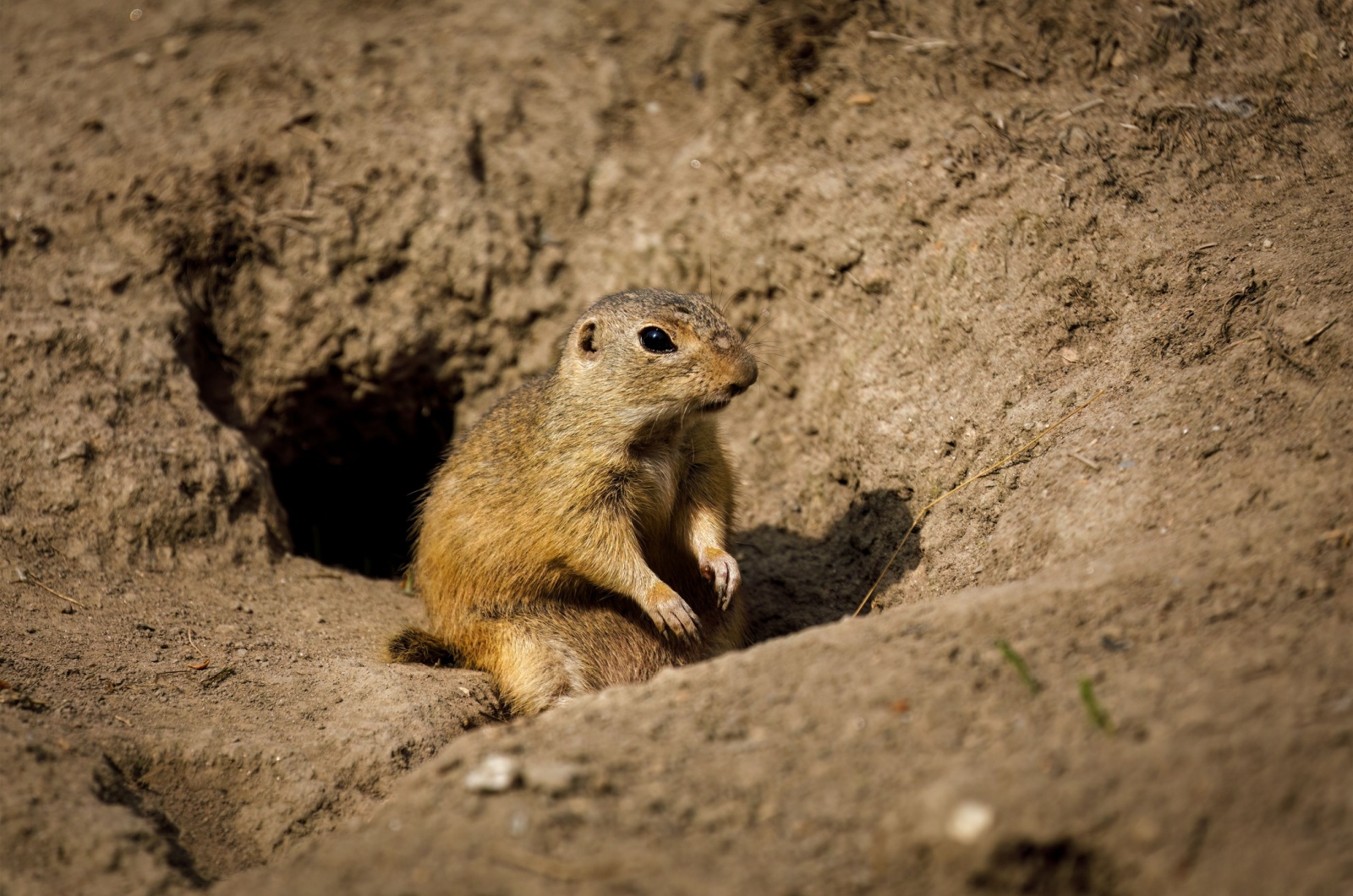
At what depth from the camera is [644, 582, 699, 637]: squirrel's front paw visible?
5336 millimetres

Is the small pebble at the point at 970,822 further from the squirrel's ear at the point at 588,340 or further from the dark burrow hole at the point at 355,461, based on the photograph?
the dark burrow hole at the point at 355,461

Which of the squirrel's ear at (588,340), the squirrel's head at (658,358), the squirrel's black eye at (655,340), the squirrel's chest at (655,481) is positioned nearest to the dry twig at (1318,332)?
the squirrel's head at (658,358)

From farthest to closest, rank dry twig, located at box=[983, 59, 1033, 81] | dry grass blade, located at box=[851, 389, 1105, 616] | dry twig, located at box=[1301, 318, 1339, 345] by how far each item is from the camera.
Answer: dry twig, located at box=[983, 59, 1033, 81]
dry grass blade, located at box=[851, 389, 1105, 616]
dry twig, located at box=[1301, 318, 1339, 345]

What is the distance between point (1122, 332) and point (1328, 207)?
114 centimetres

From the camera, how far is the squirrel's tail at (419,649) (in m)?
5.64

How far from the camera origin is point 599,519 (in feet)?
17.8

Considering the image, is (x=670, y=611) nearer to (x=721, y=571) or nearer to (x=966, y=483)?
(x=721, y=571)

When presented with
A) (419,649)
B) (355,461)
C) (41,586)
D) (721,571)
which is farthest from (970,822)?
(355,461)

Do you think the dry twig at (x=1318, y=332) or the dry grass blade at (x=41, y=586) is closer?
the dry twig at (x=1318, y=332)

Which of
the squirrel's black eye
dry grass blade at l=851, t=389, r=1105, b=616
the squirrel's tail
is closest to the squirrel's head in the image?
the squirrel's black eye

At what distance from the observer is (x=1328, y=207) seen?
538 centimetres

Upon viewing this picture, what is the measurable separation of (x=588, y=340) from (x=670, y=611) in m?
1.48

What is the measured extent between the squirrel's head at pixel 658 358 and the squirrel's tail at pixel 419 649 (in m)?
1.57

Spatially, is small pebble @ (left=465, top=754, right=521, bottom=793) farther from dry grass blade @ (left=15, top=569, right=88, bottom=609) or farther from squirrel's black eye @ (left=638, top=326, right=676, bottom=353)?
dry grass blade @ (left=15, top=569, right=88, bottom=609)
